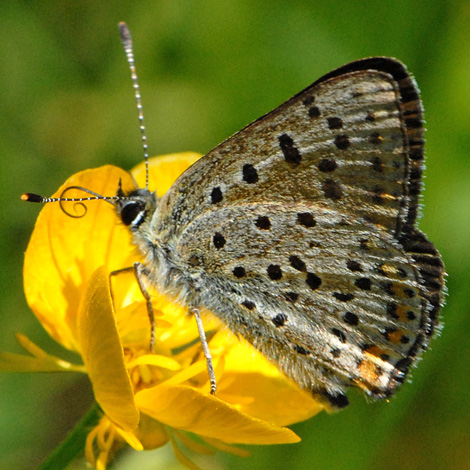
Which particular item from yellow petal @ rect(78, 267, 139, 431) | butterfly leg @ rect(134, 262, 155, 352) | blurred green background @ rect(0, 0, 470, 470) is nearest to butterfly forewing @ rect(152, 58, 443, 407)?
butterfly leg @ rect(134, 262, 155, 352)

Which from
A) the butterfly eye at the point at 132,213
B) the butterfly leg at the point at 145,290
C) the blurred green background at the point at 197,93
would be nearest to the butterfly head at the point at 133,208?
the butterfly eye at the point at 132,213

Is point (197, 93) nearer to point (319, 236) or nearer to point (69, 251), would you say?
point (69, 251)

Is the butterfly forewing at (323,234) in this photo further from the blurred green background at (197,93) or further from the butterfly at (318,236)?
the blurred green background at (197,93)

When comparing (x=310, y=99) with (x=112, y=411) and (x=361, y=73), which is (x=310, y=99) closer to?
(x=361, y=73)

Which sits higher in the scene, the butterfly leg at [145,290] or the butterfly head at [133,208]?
the butterfly head at [133,208]

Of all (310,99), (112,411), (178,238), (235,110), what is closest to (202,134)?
(235,110)
